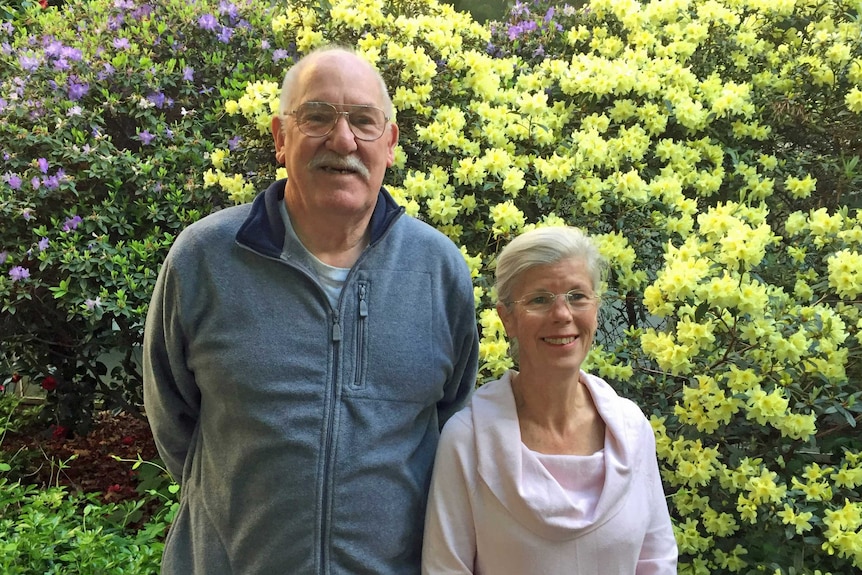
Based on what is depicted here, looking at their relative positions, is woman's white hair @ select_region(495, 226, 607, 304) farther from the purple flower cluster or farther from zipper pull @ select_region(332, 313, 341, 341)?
the purple flower cluster

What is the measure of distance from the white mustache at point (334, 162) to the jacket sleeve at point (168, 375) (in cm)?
40

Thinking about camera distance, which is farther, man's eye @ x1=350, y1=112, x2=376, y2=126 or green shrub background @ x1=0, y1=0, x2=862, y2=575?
green shrub background @ x1=0, y1=0, x2=862, y2=575

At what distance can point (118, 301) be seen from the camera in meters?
3.32

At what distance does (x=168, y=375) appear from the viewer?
172cm

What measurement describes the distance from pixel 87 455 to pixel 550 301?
10.7ft

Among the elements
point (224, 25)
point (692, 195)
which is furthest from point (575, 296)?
point (224, 25)

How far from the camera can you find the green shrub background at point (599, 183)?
2191mm

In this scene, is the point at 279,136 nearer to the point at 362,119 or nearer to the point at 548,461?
the point at 362,119

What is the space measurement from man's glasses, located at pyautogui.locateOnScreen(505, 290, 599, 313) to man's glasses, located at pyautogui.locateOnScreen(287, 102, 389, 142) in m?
0.52

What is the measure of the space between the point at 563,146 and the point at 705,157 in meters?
0.69

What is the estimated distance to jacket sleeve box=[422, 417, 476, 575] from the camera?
1.50m

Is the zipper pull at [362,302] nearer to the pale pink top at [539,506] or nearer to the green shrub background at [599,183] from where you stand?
the pale pink top at [539,506]

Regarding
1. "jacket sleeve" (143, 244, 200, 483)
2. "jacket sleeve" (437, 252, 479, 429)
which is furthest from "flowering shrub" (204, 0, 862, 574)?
"jacket sleeve" (143, 244, 200, 483)

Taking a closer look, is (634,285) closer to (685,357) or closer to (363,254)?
(685,357)
